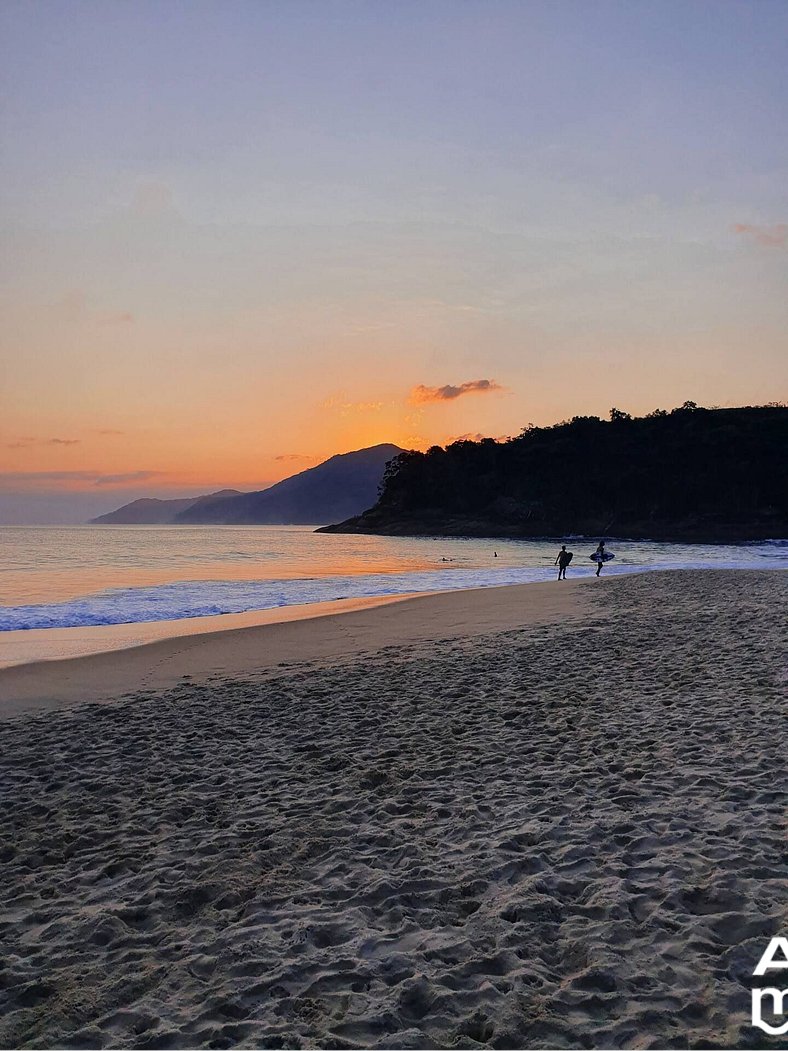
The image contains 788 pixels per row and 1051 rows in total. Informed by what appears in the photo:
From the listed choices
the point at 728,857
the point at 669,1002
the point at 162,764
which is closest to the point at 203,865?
the point at 162,764

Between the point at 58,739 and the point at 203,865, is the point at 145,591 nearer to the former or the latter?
the point at 58,739

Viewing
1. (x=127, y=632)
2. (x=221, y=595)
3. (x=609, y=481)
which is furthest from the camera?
(x=609, y=481)

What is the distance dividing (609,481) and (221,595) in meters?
123

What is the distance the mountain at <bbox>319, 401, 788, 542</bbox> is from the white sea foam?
82281 mm

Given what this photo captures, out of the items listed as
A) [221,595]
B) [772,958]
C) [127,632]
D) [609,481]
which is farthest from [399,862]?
[609,481]

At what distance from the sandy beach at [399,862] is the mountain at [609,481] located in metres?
106

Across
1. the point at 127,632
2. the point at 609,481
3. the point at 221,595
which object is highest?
the point at 609,481

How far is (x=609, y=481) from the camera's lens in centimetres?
13988

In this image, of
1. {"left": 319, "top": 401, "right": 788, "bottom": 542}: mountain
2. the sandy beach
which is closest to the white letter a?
the sandy beach

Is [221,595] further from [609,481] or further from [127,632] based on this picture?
[609,481]

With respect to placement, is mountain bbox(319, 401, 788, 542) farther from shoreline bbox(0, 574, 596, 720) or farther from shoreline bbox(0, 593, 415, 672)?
shoreline bbox(0, 593, 415, 672)

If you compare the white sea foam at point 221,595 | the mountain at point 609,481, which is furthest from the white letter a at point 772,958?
the mountain at point 609,481

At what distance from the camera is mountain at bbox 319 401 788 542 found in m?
124

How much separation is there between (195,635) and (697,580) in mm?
19322
